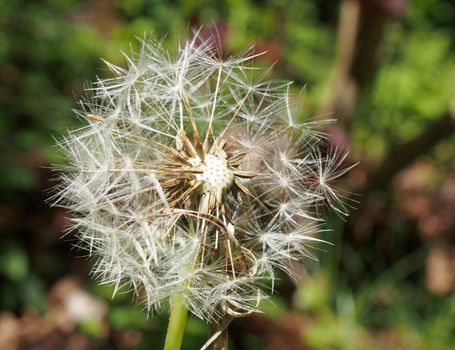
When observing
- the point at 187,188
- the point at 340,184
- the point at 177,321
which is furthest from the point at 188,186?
the point at 340,184

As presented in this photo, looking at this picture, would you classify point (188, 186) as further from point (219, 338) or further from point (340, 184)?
point (340, 184)

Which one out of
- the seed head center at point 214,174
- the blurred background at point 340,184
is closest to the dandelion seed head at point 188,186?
the seed head center at point 214,174

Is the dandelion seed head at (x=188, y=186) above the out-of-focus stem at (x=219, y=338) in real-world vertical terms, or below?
above

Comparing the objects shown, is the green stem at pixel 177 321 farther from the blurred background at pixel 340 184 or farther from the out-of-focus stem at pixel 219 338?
the blurred background at pixel 340 184

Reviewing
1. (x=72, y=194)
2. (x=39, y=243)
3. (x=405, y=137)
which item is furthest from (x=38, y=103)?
(x=72, y=194)

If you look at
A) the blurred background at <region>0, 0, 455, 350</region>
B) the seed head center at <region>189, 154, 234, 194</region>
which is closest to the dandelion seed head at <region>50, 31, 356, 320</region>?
the seed head center at <region>189, 154, 234, 194</region>

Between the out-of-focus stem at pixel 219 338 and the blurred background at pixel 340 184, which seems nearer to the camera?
the out-of-focus stem at pixel 219 338

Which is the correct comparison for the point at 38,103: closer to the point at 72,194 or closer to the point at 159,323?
the point at 159,323
